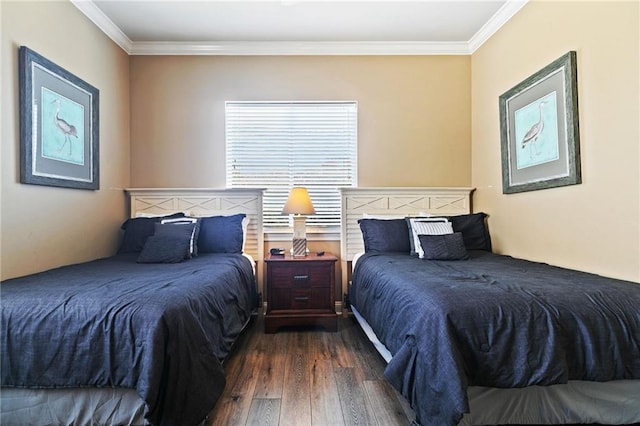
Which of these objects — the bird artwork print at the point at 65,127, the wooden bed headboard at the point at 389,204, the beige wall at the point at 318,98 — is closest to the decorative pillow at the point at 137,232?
the beige wall at the point at 318,98

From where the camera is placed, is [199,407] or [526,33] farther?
[526,33]

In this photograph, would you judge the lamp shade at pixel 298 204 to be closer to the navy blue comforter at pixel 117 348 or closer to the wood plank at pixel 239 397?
the wood plank at pixel 239 397

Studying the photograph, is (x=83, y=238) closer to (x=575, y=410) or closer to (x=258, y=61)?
(x=258, y=61)

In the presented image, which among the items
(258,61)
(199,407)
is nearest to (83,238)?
(199,407)

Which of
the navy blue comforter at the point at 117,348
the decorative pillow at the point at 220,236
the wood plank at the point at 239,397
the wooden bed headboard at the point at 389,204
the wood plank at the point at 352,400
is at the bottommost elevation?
the wood plank at the point at 352,400

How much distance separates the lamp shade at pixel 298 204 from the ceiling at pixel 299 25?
1.49 metres

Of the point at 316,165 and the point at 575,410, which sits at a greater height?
the point at 316,165

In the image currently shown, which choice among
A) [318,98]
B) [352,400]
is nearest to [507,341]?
[352,400]

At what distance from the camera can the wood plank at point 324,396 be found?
1.71 meters

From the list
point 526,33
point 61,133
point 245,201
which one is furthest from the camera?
point 245,201

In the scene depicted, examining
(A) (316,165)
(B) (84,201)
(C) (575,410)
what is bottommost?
(C) (575,410)

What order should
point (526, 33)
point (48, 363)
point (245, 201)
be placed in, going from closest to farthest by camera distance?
1. point (48, 363)
2. point (526, 33)
3. point (245, 201)

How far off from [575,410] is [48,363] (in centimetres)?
220

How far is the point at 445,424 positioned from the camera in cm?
128
